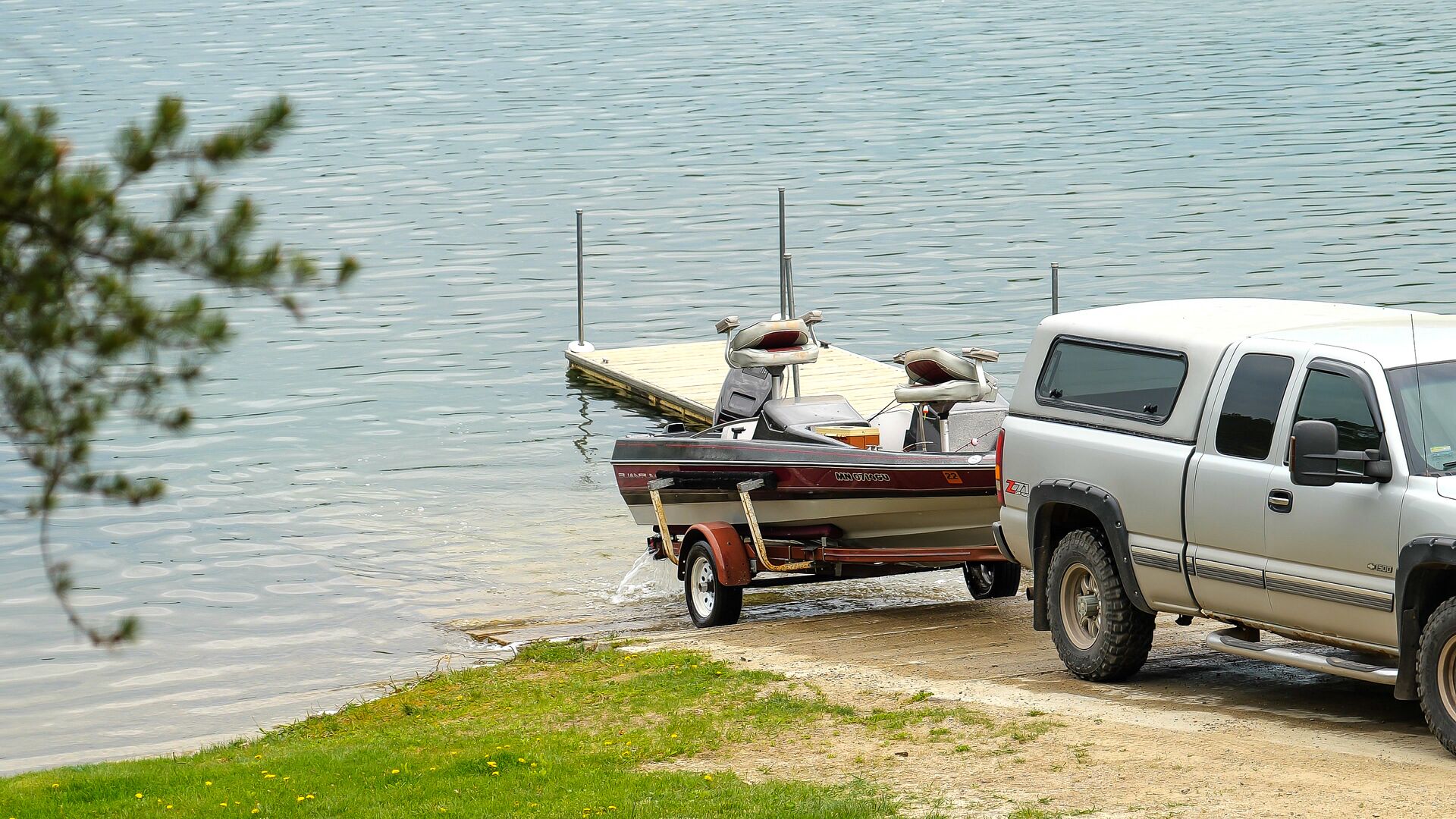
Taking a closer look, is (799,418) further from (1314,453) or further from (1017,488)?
(1314,453)

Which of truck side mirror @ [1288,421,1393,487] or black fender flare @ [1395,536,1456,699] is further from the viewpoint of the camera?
truck side mirror @ [1288,421,1393,487]

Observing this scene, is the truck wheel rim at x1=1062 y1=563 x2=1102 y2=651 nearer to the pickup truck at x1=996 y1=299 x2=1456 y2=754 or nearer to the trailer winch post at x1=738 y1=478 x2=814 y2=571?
the pickup truck at x1=996 y1=299 x2=1456 y2=754

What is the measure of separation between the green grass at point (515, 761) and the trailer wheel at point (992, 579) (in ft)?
11.4

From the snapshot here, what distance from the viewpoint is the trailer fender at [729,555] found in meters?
14.2

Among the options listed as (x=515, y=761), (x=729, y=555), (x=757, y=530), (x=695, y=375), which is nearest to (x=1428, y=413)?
(x=515, y=761)

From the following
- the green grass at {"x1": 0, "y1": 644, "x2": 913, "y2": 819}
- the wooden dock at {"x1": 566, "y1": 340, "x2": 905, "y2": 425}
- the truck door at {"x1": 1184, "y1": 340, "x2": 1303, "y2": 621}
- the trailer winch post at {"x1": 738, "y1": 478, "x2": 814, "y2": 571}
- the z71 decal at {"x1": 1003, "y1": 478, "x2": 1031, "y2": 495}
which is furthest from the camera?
the wooden dock at {"x1": 566, "y1": 340, "x2": 905, "y2": 425}

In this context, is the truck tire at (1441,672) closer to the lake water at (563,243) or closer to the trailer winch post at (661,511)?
the lake water at (563,243)

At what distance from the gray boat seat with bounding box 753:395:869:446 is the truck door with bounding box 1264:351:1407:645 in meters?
5.12

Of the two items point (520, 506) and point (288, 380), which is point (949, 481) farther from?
point (288, 380)

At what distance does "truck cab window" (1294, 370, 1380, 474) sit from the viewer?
909cm

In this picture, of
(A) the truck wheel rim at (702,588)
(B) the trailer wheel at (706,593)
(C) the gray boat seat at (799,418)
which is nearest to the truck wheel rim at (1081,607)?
(C) the gray boat seat at (799,418)

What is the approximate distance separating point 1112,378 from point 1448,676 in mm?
2613

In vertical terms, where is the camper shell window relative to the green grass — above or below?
above

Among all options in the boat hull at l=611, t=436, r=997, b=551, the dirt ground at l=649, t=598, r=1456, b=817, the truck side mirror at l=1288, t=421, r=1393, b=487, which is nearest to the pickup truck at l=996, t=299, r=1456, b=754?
the truck side mirror at l=1288, t=421, r=1393, b=487
